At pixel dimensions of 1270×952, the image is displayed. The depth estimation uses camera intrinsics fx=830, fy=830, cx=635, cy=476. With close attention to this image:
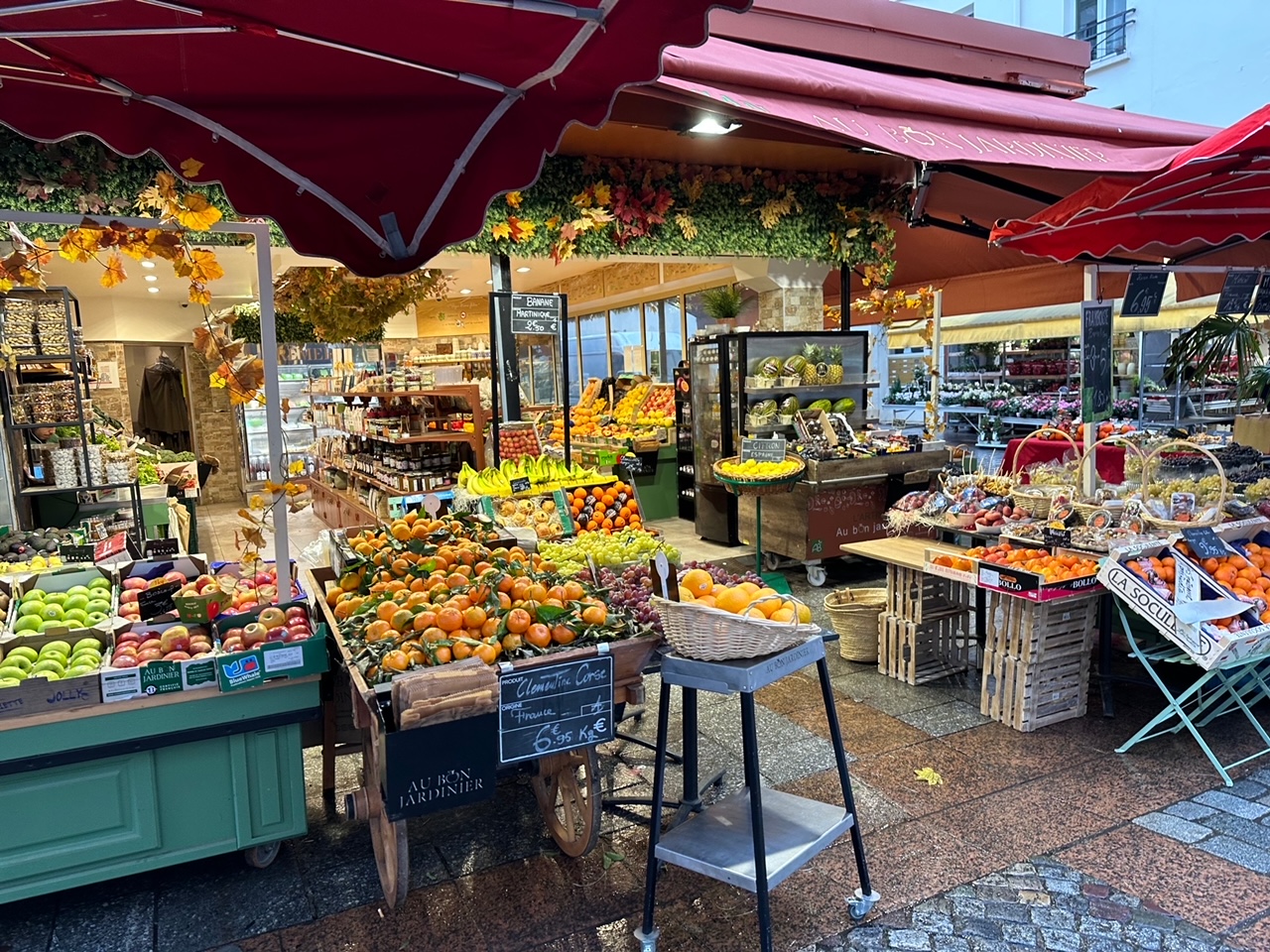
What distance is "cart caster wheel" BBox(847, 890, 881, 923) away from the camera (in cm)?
259

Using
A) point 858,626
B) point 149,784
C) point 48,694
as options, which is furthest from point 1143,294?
point 48,694

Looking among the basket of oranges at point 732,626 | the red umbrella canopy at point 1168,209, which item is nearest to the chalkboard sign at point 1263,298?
the red umbrella canopy at point 1168,209

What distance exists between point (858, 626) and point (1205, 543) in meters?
1.80

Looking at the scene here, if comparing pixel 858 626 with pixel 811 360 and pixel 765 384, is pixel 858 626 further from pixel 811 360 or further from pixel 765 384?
pixel 811 360

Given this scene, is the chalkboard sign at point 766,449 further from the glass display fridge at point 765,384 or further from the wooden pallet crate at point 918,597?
the wooden pallet crate at point 918,597

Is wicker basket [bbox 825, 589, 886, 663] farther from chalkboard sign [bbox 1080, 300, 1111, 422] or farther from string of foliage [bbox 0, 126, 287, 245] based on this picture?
string of foliage [bbox 0, 126, 287, 245]

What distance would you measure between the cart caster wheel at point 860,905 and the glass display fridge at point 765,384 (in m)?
4.85

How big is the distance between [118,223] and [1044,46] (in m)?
9.34

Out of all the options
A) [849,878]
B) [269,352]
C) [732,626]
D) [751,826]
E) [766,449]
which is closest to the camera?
[732,626]

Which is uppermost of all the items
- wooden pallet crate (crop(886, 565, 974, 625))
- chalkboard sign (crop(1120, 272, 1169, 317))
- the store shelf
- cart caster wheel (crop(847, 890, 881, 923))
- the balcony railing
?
the balcony railing

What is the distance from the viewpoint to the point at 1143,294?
4863 mm

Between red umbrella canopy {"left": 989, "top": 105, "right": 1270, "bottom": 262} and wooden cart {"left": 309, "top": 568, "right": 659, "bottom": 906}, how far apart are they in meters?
3.18

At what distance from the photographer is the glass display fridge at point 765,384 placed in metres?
7.26

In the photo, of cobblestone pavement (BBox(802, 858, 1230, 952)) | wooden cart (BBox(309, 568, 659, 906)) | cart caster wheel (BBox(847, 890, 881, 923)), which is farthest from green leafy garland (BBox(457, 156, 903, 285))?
cobblestone pavement (BBox(802, 858, 1230, 952))
